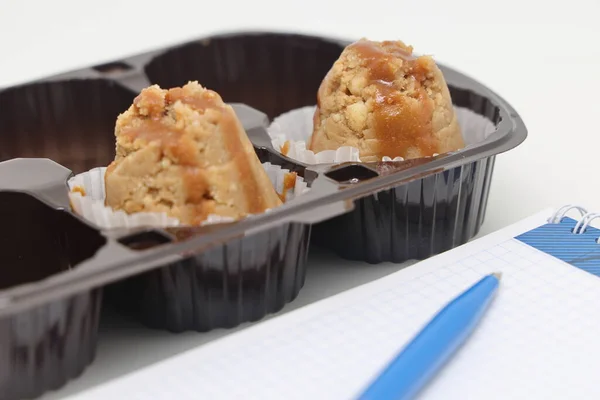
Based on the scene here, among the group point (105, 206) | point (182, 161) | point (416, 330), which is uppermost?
point (182, 161)

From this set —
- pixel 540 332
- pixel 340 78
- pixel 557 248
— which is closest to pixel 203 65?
pixel 340 78

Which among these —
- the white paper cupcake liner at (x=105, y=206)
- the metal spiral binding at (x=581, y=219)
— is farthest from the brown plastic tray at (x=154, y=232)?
the metal spiral binding at (x=581, y=219)

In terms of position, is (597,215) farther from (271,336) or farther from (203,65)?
(203,65)

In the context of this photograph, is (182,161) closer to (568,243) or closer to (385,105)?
(385,105)

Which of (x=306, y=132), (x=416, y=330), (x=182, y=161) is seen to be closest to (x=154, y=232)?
(x=182, y=161)

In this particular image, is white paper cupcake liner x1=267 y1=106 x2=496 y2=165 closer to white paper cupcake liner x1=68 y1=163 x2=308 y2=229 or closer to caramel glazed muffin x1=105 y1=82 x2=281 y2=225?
white paper cupcake liner x1=68 y1=163 x2=308 y2=229

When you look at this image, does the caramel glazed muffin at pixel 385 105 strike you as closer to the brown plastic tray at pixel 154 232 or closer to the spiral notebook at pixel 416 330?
the brown plastic tray at pixel 154 232
